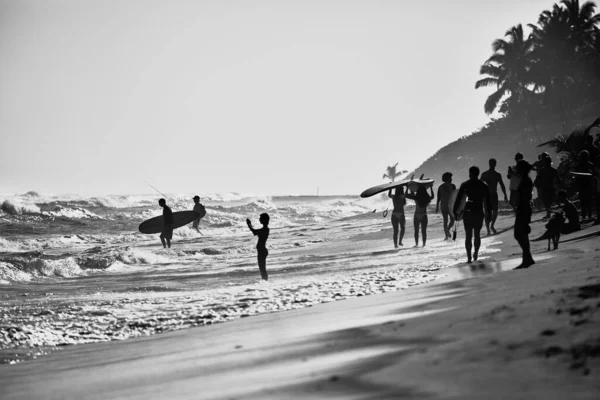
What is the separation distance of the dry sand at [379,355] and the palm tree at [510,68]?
47.0 m

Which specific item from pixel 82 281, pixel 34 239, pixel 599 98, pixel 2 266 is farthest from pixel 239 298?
pixel 599 98

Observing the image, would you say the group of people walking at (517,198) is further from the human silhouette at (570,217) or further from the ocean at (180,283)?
the ocean at (180,283)

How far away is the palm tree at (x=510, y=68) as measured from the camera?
167 feet

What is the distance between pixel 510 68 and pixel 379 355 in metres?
51.2

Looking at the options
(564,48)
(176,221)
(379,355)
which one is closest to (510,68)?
(564,48)

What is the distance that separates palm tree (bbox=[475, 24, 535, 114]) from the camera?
167ft

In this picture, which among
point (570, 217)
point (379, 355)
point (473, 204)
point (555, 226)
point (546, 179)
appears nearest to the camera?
point (379, 355)

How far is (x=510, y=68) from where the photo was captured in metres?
51.6

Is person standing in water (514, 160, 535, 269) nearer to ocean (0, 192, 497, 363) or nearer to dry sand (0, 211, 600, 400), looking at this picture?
ocean (0, 192, 497, 363)

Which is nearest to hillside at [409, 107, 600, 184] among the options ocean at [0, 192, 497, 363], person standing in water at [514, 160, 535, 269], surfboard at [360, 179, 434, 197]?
ocean at [0, 192, 497, 363]

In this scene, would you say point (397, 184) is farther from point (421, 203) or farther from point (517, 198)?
point (517, 198)

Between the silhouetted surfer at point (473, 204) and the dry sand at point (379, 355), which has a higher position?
the silhouetted surfer at point (473, 204)

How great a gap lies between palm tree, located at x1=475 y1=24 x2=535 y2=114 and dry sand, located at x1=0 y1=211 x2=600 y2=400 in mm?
46967

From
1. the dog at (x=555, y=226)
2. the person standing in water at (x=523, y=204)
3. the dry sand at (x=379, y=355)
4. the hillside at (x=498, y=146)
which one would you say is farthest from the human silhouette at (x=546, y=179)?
the hillside at (x=498, y=146)
